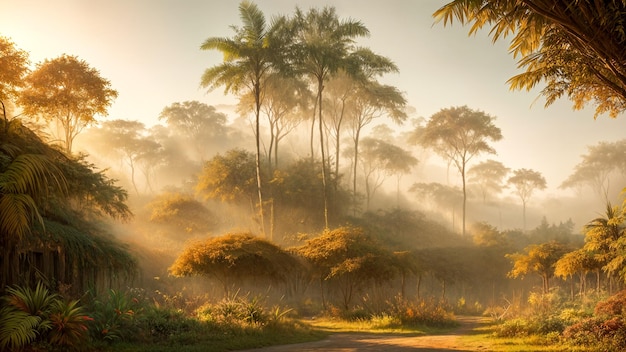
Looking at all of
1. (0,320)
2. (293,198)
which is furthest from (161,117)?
(0,320)

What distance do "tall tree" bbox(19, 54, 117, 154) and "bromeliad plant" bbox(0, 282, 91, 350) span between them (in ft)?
58.1

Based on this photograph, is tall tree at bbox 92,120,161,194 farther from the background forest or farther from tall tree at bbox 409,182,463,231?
tall tree at bbox 409,182,463,231

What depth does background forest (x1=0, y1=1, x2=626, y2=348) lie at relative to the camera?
1255cm

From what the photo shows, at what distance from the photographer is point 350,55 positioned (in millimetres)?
33219

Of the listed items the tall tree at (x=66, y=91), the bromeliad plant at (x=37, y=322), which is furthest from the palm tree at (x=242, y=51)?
the bromeliad plant at (x=37, y=322)

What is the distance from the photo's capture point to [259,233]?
134ft

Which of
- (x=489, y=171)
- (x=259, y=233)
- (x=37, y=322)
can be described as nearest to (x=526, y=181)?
(x=489, y=171)

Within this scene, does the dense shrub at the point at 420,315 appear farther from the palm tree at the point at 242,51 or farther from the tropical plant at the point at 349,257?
the palm tree at the point at 242,51

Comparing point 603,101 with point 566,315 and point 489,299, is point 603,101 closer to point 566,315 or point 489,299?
point 566,315

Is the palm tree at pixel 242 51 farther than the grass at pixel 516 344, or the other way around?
the palm tree at pixel 242 51

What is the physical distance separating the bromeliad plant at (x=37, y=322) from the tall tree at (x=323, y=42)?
2108 centimetres

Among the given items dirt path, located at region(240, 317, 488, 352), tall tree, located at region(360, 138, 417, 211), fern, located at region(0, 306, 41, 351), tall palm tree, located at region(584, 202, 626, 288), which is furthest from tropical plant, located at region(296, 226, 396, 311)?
tall tree, located at region(360, 138, 417, 211)

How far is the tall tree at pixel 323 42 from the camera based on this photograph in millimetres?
30531

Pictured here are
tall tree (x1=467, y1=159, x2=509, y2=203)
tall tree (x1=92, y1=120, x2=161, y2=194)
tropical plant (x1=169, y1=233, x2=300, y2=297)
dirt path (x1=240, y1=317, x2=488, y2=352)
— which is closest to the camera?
dirt path (x1=240, y1=317, x2=488, y2=352)
